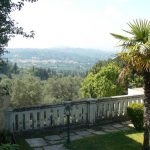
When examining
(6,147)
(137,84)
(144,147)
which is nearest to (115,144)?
(144,147)

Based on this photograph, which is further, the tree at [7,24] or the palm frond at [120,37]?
the palm frond at [120,37]

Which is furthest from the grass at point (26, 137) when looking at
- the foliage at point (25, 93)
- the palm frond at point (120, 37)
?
the foliage at point (25, 93)

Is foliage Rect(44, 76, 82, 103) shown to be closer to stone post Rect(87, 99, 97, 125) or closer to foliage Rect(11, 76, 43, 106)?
foliage Rect(11, 76, 43, 106)

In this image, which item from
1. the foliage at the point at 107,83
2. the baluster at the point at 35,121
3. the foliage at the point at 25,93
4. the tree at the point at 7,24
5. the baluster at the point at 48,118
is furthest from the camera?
the foliage at the point at 25,93

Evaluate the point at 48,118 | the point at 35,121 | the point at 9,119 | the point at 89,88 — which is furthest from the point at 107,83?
the point at 9,119

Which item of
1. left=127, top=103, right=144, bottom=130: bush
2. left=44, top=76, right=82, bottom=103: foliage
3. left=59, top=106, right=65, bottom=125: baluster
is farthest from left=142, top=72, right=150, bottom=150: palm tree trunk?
left=44, top=76, right=82, bottom=103: foliage

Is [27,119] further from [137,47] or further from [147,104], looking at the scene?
[137,47]

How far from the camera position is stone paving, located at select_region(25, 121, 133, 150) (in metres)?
8.44

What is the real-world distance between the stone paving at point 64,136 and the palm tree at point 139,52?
220 cm

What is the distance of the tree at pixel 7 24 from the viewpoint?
20.1ft

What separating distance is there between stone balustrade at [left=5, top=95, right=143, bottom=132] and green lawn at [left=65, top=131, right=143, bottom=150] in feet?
3.56

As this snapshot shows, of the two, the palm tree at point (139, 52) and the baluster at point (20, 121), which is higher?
the palm tree at point (139, 52)

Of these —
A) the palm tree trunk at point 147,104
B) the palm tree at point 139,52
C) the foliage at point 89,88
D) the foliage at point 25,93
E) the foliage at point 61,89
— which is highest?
the palm tree at point 139,52

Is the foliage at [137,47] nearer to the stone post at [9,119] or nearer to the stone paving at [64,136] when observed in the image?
the stone paving at [64,136]
